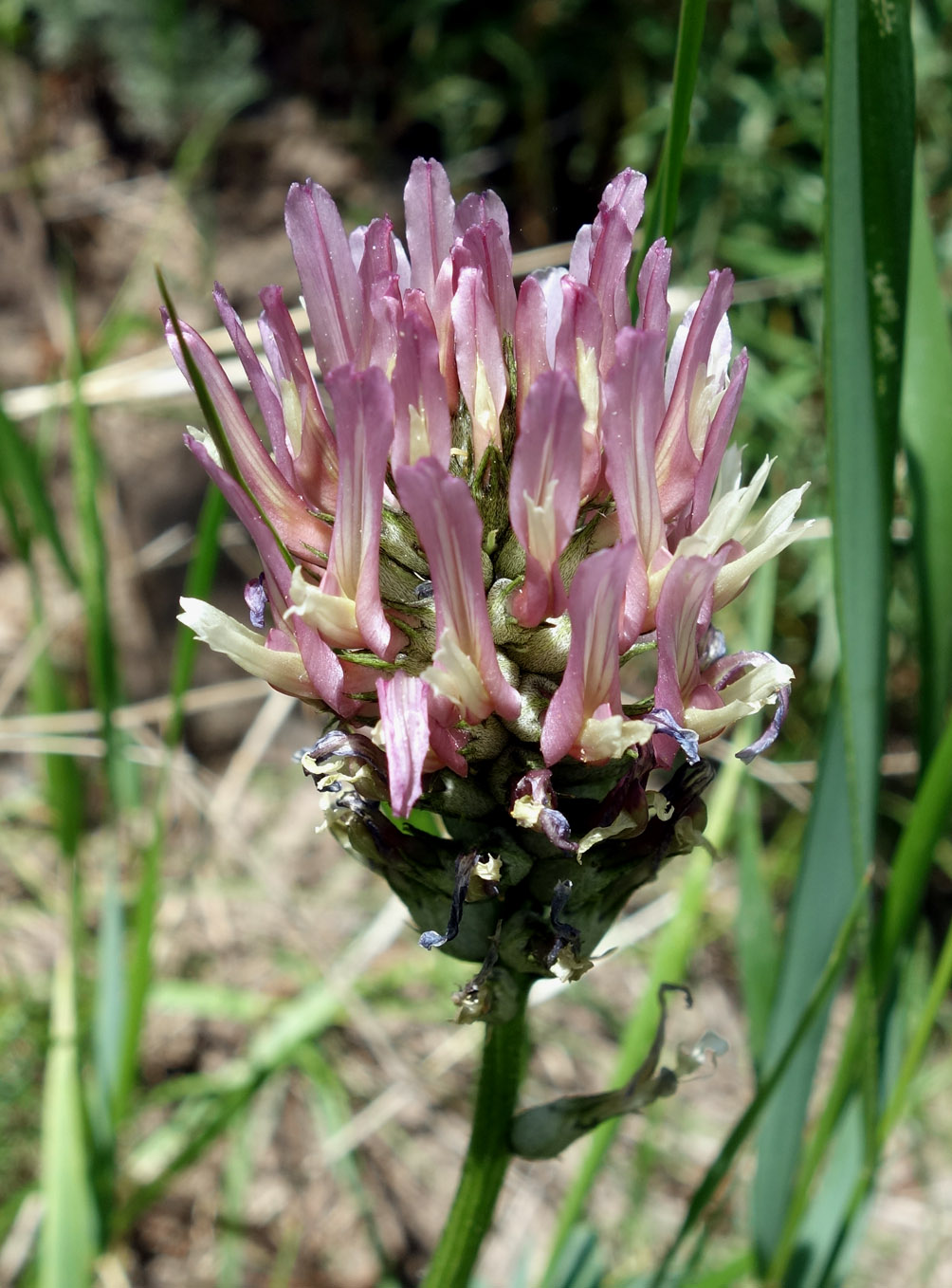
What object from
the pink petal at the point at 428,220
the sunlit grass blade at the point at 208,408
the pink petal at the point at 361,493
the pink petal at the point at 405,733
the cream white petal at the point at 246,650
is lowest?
the pink petal at the point at 405,733

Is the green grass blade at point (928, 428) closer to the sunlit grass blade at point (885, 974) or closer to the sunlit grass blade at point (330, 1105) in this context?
the sunlit grass blade at point (885, 974)

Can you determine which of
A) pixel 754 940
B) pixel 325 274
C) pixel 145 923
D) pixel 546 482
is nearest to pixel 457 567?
pixel 546 482

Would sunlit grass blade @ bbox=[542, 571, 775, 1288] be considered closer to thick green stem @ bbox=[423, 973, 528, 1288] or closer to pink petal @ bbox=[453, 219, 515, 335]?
thick green stem @ bbox=[423, 973, 528, 1288]

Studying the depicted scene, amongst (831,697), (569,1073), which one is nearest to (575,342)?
(831,697)

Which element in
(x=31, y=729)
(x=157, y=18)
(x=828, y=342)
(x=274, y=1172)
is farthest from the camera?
(x=157, y=18)

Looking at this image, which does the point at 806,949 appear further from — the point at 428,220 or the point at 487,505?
the point at 428,220

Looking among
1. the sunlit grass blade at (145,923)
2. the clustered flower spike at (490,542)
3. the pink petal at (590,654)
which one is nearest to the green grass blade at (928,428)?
the clustered flower spike at (490,542)

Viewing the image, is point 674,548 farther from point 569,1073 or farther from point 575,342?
point 569,1073
